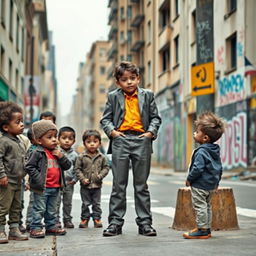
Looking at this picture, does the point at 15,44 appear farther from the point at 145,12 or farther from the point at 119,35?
the point at 119,35

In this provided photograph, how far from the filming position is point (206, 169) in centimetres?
553

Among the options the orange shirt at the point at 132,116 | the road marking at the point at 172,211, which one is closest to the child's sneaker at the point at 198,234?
the orange shirt at the point at 132,116

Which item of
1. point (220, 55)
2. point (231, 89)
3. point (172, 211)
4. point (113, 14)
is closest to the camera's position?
point (172, 211)

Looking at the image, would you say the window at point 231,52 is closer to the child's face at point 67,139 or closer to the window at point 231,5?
the window at point 231,5

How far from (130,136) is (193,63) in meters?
22.3

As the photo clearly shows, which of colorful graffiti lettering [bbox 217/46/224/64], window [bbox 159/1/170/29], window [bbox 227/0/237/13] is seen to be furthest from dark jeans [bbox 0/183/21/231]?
window [bbox 159/1/170/29]

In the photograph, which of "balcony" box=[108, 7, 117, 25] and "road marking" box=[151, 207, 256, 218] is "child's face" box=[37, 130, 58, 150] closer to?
"road marking" box=[151, 207, 256, 218]

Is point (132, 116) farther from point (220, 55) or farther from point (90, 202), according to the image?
point (220, 55)

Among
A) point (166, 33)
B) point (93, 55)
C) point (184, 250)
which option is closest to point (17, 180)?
point (184, 250)

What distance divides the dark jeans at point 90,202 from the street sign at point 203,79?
9791 millimetres

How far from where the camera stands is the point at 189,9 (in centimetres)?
2825

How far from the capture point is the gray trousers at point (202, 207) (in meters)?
5.46

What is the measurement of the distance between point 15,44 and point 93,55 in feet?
256

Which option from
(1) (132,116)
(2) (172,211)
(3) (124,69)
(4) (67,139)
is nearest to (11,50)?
(2) (172,211)
